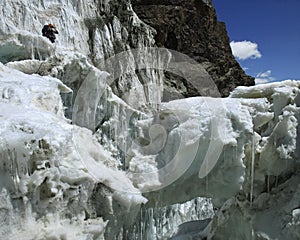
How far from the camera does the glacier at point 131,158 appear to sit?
3.49m

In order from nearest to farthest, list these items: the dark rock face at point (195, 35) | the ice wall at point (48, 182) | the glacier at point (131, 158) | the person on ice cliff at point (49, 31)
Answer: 1. the ice wall at point (48, 182)
2. the glacier at point (131, 158)
3. the person on ice cliff at point (49, 31)
4. the dark rock face at point (195, 35)

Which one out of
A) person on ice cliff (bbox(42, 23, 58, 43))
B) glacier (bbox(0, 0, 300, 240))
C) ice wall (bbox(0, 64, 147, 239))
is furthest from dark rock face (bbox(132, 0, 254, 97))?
ice wall (bbox(0, 64, 147, 239))

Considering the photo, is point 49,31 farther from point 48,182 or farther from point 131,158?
point 48,182

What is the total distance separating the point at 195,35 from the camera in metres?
24.1

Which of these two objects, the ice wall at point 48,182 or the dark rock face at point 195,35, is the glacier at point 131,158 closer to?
the ice wall at point 48,182

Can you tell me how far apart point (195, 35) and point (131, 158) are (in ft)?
65.2

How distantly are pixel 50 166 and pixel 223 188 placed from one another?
2.88 m

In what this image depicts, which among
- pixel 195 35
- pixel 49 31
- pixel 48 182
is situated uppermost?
pixel 195 35

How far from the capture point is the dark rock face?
22109 mm

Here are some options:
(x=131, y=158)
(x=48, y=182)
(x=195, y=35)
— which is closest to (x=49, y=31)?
(x=131, y=158)

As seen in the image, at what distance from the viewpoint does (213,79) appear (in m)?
23.5

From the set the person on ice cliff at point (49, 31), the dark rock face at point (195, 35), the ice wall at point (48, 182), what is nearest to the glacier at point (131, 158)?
the ice wall at point (48, 182)

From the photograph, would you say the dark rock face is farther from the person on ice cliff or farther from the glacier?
the glacier

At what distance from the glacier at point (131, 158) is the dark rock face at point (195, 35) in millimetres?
10988
